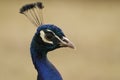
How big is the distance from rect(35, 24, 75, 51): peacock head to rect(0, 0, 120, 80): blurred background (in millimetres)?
1444

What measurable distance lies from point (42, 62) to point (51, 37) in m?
0.11

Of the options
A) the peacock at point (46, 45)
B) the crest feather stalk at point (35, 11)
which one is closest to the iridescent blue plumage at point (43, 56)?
the peacock at point (46, 45)

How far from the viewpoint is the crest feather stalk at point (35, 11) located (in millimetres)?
1676

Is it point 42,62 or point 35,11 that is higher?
point 35,11

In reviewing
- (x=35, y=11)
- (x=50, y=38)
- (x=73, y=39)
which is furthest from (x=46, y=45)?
(x=73, y=39)

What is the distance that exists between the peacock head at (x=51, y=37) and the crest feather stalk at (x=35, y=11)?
0.11 meters

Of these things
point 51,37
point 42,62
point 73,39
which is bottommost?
point 73,39

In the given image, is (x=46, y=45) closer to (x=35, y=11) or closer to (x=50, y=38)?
(x=50, y=38)

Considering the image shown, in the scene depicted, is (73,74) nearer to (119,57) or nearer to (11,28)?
(119,57)

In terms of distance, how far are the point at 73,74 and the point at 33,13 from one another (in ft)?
4.51

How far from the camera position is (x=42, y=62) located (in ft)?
5.34

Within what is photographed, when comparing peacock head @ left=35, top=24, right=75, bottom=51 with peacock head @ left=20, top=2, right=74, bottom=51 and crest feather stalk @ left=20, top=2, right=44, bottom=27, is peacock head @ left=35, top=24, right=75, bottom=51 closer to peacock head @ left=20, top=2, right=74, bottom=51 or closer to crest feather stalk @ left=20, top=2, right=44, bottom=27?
peacock head @ left=20, top=2, right=74, bottom=51

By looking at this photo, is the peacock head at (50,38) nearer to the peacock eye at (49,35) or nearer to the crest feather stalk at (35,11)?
→ the peacock eye at (49,35)

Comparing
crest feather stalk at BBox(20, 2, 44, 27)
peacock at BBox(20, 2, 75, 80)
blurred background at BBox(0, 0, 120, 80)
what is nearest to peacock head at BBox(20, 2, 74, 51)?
peacock at BBox(20, 2, 75, 80)
